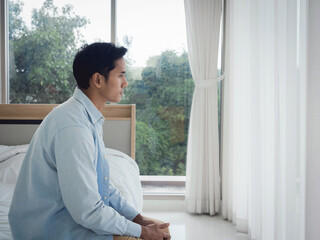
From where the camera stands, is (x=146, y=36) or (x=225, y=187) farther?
(x=146, y=36)

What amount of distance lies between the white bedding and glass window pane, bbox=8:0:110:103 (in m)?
0.99

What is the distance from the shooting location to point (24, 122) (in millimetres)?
2906

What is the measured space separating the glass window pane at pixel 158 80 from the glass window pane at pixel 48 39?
1.04ft

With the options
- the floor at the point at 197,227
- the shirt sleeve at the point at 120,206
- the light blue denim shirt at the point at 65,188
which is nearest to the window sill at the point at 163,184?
the floor at the point at 197,227

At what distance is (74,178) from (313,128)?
102 centimetres

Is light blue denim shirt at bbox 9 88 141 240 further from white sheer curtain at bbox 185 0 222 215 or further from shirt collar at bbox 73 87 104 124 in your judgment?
white sheer curtain at bbox 185 0 222 215

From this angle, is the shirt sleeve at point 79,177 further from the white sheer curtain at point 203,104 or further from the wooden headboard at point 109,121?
the white sheer curtain at point 203,104

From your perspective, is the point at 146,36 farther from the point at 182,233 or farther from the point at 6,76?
the point at 182,233

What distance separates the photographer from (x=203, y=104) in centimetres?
301

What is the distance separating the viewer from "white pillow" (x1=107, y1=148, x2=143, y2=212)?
1784 millimetres

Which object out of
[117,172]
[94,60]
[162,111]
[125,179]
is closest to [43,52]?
[162,111]

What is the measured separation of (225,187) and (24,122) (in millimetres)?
1982

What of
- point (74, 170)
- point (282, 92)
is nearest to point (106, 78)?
point (74, 170)

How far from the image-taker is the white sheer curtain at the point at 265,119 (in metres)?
1.51
